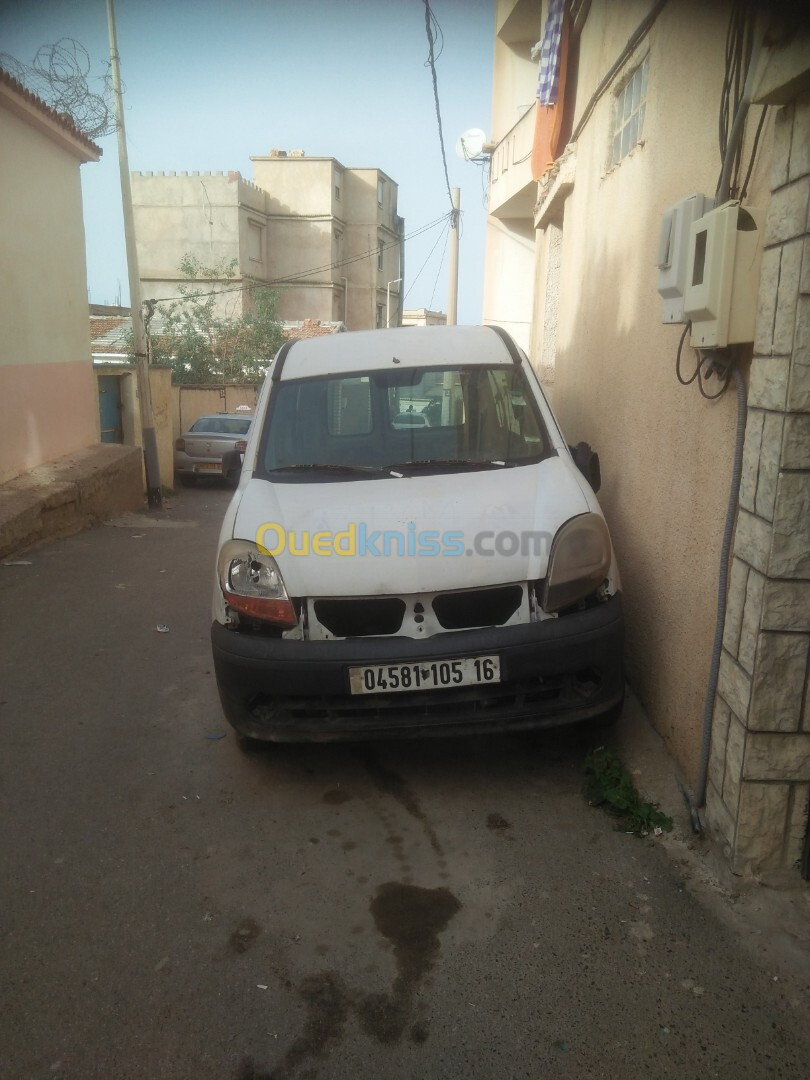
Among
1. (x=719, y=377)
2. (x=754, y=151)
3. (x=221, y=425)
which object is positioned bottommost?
(x=221, y=425)

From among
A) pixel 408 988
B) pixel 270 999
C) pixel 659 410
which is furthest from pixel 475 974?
pixel 659 410

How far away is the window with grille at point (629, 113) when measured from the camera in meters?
5.12

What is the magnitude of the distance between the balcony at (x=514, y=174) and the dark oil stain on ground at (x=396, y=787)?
33.0ft

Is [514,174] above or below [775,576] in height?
above

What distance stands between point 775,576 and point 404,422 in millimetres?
2273

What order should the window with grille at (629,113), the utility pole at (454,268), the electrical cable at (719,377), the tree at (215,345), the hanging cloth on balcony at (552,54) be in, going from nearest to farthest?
the electrical cable at (719,377) → the window with grille at (629,113) → the hanging cloth on balcony at (552,54) → the utility pole at (454,268) → the tree at (215,345)

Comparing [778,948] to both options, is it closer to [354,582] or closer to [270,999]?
[270,999]

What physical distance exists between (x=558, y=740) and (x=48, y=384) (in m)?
9.45

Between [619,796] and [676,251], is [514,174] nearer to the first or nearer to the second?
[676,251]

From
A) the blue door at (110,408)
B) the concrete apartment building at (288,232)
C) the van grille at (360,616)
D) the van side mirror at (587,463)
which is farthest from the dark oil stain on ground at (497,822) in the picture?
the concrete apartment building at (288,232)

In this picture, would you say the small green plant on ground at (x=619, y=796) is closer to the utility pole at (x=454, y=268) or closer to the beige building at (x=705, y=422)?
the beige building at (x=705, y=422)

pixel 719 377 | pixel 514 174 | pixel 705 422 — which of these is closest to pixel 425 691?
pixel 705 422

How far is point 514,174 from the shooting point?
1298cm

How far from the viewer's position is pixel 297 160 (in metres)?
39.1
